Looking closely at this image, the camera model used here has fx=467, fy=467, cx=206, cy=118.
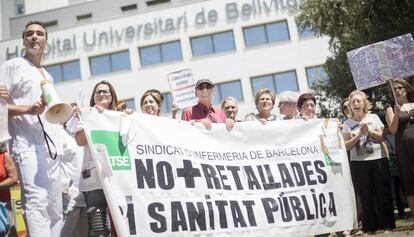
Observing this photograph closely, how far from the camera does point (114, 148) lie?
4.36 m

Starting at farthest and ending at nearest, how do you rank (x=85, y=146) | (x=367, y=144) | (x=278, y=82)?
1. (x=278, y=82)
2. (x=367, y=144)
3. (x=85, y=146)

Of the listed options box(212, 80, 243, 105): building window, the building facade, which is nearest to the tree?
the building facade

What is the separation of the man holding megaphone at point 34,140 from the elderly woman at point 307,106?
333cm

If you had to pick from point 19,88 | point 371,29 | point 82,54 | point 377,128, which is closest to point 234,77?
point 82,54

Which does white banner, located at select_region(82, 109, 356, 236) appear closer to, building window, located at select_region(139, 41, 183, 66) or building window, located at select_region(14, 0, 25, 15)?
building window, located at select_region(139, 41, 183, 66)

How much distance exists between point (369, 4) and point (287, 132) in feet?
20.0

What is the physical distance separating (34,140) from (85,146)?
74 cm

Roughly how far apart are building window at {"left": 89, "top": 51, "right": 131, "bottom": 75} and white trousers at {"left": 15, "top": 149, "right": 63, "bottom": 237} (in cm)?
3050

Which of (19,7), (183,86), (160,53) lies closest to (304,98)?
(183,86)

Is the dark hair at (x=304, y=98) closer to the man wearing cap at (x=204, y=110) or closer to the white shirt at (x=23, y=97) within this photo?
the man wearing cap at (x=204, y=110)

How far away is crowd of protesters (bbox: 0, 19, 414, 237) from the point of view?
375 centimetres

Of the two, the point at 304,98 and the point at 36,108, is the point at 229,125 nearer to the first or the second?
the point at 304,98

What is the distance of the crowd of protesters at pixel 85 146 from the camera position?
375 cm

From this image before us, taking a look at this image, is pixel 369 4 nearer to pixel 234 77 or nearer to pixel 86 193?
pixel 86 193
